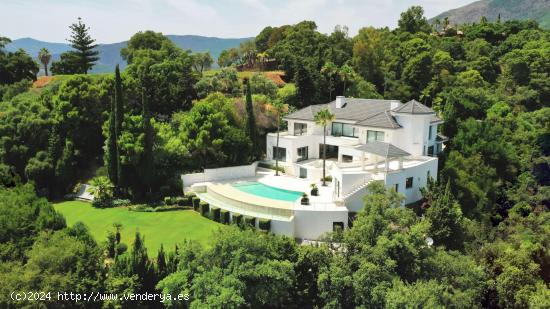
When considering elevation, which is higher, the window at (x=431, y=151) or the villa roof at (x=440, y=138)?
the villa roof at (x=440, y=138)

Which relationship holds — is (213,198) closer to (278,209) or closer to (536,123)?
(278,209)

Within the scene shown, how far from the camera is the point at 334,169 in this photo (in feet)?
120

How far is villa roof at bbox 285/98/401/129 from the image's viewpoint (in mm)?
41562

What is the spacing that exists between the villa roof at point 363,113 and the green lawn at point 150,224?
1751 centimetres

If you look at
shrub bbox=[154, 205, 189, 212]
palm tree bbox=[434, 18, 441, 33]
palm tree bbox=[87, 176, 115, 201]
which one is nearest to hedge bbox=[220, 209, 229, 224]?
shrub bbox=[154, 205, 189, 212]

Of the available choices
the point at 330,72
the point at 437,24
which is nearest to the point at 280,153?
the point at 330,72

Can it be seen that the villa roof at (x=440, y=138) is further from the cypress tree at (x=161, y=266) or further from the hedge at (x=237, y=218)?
the cypress tree at (x=161, y=266)

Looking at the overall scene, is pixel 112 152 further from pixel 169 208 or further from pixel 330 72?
pixel 330 72

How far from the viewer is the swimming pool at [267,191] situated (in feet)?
120

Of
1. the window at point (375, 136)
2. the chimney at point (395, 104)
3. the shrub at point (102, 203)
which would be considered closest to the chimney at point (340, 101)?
the chimney at point (395, 104)

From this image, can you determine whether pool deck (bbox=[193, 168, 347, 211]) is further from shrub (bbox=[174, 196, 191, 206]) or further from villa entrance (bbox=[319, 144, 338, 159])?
villa entrance (bbox=[319, 144, 338, 159])

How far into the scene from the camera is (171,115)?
2076 inches

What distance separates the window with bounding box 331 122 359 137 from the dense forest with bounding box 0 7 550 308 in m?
6.61

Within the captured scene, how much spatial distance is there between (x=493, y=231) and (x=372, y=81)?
1571 inches
